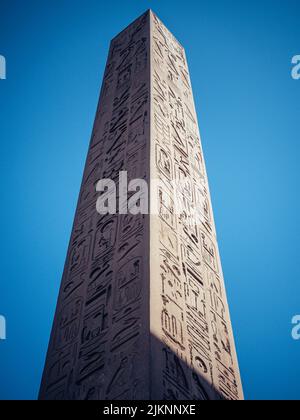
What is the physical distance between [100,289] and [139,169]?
1.59 meters

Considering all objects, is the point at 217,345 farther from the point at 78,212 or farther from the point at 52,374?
the point at 78,212

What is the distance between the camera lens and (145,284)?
533 cm

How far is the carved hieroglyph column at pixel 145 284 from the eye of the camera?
4.91 meters

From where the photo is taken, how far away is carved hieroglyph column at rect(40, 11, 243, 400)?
4.91 meters

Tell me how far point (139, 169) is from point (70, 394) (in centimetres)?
260

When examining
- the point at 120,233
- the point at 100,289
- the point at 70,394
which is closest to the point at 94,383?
the point at 70,394

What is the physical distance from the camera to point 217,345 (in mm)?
5891
